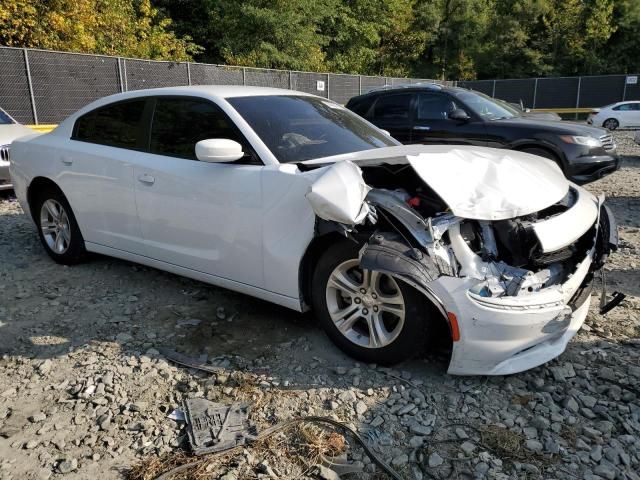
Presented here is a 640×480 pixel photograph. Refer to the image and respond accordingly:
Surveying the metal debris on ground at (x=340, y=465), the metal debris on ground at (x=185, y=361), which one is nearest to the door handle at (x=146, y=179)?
the metal debris on ground at (x=185, y=361)

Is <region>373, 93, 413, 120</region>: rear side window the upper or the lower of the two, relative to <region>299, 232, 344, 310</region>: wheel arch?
upper

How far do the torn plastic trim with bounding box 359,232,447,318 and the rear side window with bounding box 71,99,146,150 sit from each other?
232 cm

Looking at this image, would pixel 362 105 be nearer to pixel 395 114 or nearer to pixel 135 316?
pixel 395 114

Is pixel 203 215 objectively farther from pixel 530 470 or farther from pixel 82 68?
pixel 82 68

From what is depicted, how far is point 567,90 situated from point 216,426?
3278 centimetres

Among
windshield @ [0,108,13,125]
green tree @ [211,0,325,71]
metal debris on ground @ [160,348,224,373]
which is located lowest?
metal debris on ground @ [160,348,224,373]

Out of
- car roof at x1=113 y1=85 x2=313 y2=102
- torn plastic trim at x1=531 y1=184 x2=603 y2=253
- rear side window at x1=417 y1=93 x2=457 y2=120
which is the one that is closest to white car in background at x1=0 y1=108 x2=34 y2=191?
car roof at x1=113 y1=85 x2=313 y2=102

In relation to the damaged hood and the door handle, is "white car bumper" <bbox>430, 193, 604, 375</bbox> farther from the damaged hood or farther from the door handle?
the door handle

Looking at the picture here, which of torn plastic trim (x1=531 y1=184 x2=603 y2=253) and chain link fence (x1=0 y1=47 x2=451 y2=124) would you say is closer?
torn plastic trim (x1=531 y1=184 x2=603 y2=253)

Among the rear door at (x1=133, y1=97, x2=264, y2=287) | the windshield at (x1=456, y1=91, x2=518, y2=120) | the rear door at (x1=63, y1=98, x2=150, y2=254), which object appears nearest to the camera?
the rear door at (x1=133, y1=97, x2=264, y2=287)

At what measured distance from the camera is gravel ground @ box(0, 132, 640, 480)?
7.92 ft

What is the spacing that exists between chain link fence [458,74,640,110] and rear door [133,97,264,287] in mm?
30116

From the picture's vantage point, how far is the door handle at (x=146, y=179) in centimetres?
389

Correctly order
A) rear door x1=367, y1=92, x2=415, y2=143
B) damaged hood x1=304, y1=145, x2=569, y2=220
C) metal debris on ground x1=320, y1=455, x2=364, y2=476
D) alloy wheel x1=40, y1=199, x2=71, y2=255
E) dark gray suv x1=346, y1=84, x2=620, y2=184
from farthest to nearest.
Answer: rear door x1=367, y1=92, x2=415, y2=143
dark gray suv x1=346, y1=84, x2=620, y2=184
alloy wheel x1=40, y1=199, x2=71, y2=255
damaged hood x1=304, y1=145, x2=569, y2=220
metal debris on ground x1=320, y1=455, x2=364, y2=476
